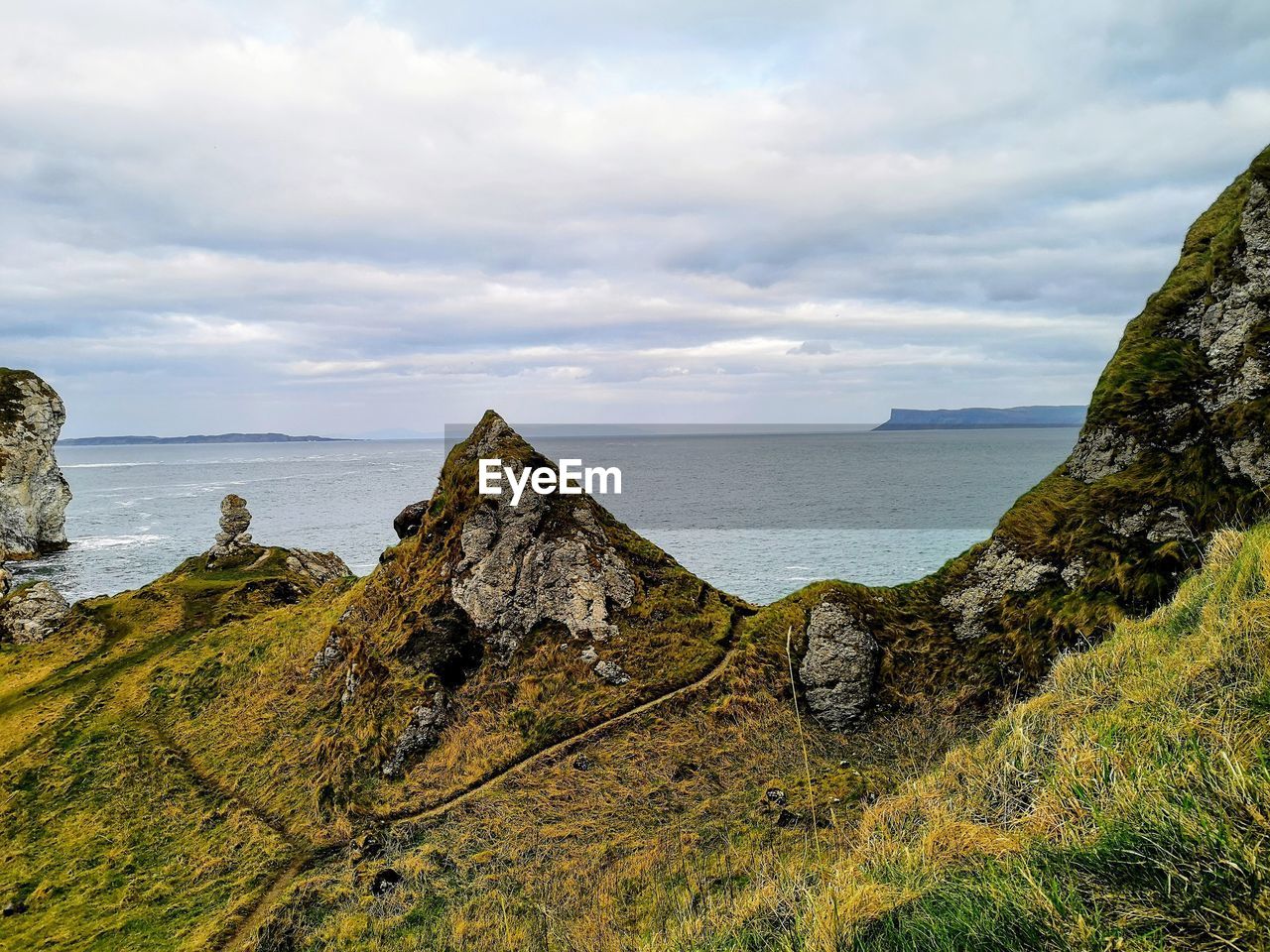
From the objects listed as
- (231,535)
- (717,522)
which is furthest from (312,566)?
(717,522)

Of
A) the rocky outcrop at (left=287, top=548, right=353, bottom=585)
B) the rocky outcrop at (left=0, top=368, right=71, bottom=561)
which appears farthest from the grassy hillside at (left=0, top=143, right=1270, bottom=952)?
the rocky outcrop at (left=0, top=368, right=71, bottom=561)

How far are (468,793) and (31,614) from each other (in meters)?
18.2

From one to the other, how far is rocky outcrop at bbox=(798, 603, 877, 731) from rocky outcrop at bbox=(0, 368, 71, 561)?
86092 mm

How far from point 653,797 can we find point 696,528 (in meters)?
63.5

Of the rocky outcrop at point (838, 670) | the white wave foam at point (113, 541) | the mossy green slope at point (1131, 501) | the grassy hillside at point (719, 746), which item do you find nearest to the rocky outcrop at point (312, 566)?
Result: the grassy hillside at point (719, 746)

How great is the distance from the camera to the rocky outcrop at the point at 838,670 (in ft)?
33.3

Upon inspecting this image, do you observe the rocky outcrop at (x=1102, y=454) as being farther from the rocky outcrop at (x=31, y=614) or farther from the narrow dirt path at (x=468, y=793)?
the rocky outcrop at (x=31, y=614)

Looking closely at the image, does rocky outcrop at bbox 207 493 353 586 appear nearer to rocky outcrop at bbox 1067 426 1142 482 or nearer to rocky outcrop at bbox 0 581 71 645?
rocky outcrop at bbox 0 581 71 645

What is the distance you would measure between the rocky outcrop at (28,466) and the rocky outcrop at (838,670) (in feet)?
282

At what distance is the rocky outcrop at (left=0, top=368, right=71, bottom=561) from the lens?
227 ft

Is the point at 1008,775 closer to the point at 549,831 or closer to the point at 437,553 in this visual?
the point at 549,831

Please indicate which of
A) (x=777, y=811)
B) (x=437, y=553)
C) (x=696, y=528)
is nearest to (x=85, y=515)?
(x=696, y=528)

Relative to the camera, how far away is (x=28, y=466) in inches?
2798

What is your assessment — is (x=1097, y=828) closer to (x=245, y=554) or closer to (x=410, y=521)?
(x=410, y=521)
